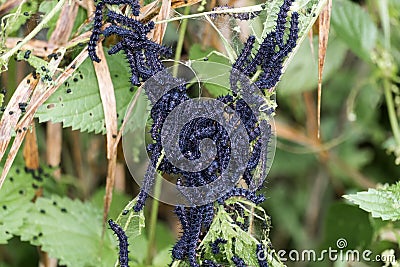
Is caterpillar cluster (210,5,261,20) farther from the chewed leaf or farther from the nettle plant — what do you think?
the chewed leaf

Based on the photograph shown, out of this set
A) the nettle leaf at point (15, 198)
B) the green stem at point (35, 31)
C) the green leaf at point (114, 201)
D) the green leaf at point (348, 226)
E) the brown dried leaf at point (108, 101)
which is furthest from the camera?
the green leaf at point (114, 201)

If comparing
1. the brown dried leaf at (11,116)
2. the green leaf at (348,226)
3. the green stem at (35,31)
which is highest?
the green stem at (35,31)

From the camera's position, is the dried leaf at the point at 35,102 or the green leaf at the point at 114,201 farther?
the green leaf at the point at 114,201

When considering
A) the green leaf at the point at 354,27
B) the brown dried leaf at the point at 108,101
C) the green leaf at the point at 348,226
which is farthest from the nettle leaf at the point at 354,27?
the brown dried leaf at the point at 108,101

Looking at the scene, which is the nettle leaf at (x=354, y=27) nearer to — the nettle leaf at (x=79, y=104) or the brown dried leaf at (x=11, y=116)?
the nettle leaf at (x=79, y=104)

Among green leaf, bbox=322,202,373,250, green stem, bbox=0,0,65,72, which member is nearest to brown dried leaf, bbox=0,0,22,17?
green stem, bbox=0,0,65,72

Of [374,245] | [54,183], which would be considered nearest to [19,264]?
[54,183]

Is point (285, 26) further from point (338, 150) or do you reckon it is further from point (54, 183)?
point (338, 150)

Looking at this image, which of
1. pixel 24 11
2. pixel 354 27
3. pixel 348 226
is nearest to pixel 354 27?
pixel 354 27
